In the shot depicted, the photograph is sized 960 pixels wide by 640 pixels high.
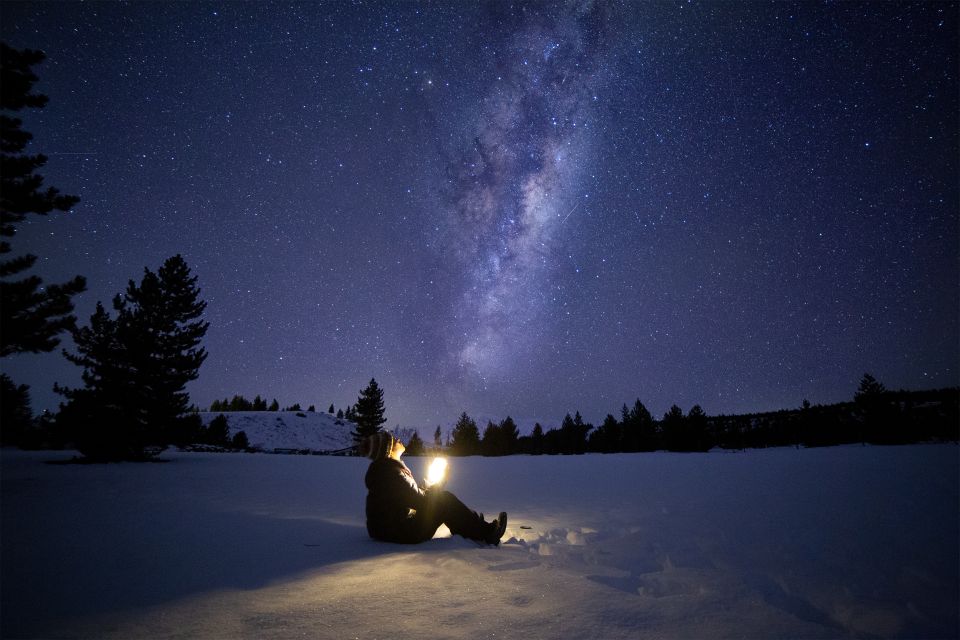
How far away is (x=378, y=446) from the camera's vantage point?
4348 mm

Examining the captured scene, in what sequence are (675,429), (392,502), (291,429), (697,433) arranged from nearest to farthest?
(392,502) < (697,433) < (675,429) < (291,429)

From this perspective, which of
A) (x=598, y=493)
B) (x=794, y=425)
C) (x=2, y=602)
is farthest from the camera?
(x=794, y=425)

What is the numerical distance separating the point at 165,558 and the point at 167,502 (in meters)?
3.98

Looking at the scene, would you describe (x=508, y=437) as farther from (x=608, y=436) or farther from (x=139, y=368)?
(x=139, y=368)

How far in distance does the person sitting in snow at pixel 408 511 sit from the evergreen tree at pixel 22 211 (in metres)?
11.1

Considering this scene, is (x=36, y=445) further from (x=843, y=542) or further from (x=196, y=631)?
(x=843, y=542)

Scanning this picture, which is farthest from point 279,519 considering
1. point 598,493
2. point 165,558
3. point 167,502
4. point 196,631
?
point 598,493

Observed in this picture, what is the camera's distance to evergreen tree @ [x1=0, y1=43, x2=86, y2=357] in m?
9.23

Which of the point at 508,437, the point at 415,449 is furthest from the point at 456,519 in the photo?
the point at 508,437

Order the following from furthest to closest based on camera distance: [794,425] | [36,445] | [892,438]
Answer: [36,445] < [794,425] < [892,438]

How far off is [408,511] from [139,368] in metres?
16.2

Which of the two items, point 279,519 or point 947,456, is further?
point 947,456

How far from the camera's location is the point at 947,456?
6.55 metres

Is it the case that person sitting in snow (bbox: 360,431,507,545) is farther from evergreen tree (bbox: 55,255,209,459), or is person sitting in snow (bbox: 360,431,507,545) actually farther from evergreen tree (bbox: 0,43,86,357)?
evergreen tree (bbox: 55,255,209,459)
